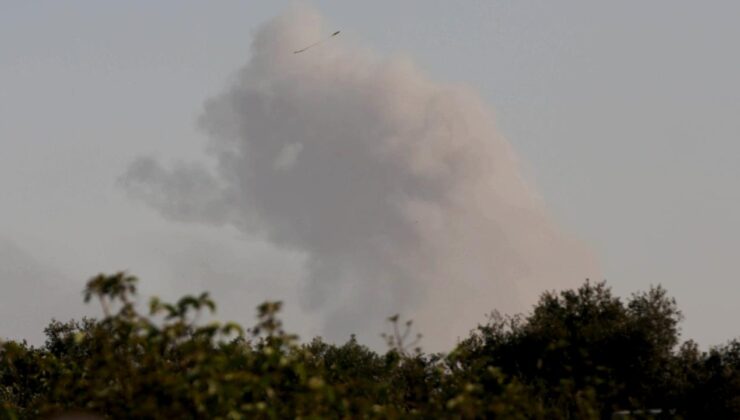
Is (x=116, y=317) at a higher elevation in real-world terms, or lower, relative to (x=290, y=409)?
higher

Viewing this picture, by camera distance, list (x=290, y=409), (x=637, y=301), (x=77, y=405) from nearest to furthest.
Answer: (x=290, y=409)
(x=77, y=405)
(x=637, y=301)

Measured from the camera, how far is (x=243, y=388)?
19.4m

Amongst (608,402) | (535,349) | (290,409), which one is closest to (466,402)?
(290,409)

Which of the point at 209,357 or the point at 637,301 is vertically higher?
the point at 637,301

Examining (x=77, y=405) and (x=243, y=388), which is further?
(x=77, y=405)

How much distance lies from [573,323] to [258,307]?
35.9 meters

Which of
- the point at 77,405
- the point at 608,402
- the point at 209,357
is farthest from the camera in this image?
the point at 608,402

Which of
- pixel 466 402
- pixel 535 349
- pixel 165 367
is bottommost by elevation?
pixel 466 402

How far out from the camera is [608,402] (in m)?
49.7

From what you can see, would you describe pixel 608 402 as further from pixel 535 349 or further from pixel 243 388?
pixel 243 388

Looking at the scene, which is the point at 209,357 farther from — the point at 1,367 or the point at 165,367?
the point at 1,367

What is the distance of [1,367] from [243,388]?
56.6m

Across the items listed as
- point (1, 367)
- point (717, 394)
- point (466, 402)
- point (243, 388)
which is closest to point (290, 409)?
point (243, 388)

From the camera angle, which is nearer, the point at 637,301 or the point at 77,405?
the point at 77,405
